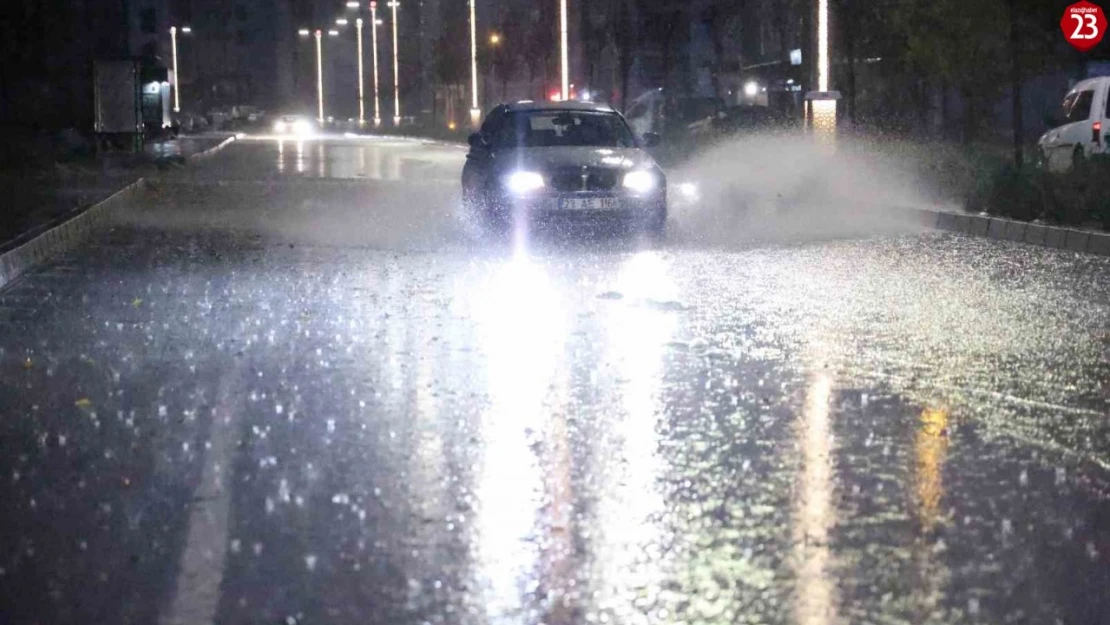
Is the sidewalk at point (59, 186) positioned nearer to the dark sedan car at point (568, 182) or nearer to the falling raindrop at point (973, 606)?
the dark sedan car at point (568, 182)

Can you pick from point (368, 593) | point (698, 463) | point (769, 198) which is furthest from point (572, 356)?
point (769, 198)

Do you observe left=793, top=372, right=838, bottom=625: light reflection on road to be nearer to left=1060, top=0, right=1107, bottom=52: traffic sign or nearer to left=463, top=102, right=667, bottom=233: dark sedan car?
left=463, top=102, right=667, bottom=233: dark sedan car

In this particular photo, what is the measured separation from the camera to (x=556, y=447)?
761 centimetres

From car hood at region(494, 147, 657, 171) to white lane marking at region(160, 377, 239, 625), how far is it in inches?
458

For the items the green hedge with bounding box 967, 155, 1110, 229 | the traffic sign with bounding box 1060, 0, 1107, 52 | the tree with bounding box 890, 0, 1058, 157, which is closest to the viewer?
the green hedge with bounding box 967, 155, 1110, 229

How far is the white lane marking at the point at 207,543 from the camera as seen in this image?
203 inches

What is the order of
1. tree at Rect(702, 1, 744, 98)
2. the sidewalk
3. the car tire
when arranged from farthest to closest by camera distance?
tree at Rect(702, 1, 744, 98) < the car tire < the sidewalk

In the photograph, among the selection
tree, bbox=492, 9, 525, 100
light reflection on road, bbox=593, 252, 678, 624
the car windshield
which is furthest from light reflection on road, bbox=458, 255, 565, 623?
tree, bbox=492, 9, 525, 100

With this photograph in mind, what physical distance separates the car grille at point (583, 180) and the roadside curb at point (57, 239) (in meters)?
5.09

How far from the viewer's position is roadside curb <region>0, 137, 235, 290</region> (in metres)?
15.3

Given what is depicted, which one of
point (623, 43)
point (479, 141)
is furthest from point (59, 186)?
point (623, 43)

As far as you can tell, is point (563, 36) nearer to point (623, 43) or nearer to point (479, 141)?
point (623, 43)

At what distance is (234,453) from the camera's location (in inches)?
296

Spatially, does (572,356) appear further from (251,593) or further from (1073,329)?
(251,593)
